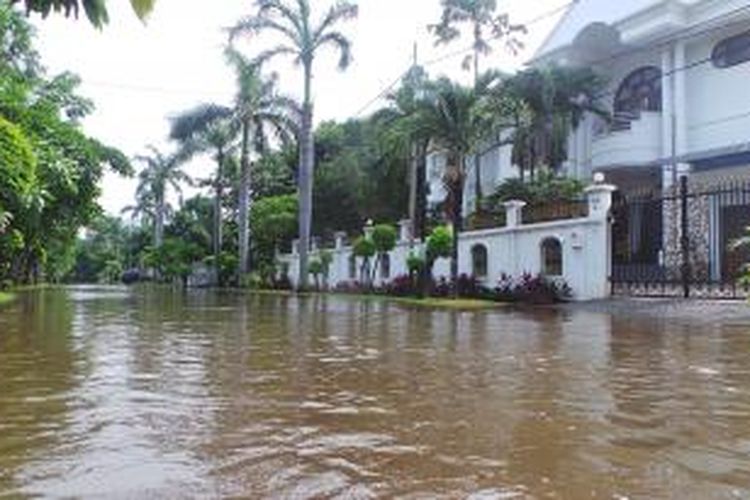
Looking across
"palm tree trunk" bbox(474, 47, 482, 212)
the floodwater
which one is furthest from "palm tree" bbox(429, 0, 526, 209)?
the floodwater

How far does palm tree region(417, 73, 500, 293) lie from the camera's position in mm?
30625

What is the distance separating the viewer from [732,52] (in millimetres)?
31656

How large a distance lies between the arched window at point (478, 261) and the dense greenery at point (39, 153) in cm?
1246

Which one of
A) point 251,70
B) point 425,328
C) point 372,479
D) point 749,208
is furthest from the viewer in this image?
point 251,70

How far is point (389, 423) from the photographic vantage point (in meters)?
7.13

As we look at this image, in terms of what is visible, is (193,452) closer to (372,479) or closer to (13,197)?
(372,479)

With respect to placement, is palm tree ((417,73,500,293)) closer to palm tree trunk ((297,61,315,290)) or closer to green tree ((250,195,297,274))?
palm tree trunk ((297,61,315,290))

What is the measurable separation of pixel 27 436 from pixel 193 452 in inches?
49.0

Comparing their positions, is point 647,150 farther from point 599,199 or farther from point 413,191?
point 413,191

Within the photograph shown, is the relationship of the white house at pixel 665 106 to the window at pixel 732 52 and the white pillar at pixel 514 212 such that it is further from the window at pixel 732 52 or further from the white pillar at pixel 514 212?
the white pillar at pixel 514 212

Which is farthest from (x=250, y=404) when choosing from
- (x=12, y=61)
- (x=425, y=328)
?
(x=12, y=61)

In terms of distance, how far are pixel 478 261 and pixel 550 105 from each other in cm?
578

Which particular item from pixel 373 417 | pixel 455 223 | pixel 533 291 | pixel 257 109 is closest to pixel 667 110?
pixel 455 223

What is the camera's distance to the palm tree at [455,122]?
3062cm
